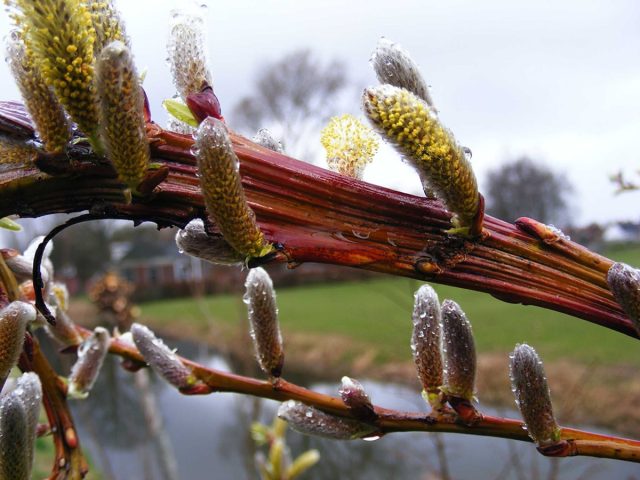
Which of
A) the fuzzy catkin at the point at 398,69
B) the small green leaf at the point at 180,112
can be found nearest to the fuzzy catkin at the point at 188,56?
the small green leaf at the point at 180,112

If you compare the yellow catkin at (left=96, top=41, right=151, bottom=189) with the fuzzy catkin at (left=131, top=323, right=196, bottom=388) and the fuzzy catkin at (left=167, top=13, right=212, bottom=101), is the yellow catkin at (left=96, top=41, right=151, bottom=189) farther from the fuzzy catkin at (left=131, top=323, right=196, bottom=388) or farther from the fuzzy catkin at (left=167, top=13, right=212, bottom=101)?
the fuzzy catkin at (left=131, top=323, right=196, bottom=388)

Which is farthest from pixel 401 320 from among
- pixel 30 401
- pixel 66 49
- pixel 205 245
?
pixel 66 49

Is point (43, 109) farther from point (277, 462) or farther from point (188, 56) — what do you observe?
point (277, 462)

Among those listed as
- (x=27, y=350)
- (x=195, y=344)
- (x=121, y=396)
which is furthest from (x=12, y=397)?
(x=195, y=344)

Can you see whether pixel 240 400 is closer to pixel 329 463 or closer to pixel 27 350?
pixel 329 463

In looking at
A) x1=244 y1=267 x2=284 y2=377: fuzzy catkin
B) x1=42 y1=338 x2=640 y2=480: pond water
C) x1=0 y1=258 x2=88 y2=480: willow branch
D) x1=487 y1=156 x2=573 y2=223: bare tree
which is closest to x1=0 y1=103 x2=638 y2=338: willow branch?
x1=244 y1=267 x2=284 y2=377: fuzzy catkin

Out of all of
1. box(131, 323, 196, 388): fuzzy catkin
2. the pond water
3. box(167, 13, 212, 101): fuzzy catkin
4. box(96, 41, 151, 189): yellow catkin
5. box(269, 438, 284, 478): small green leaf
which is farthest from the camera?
the pond water
